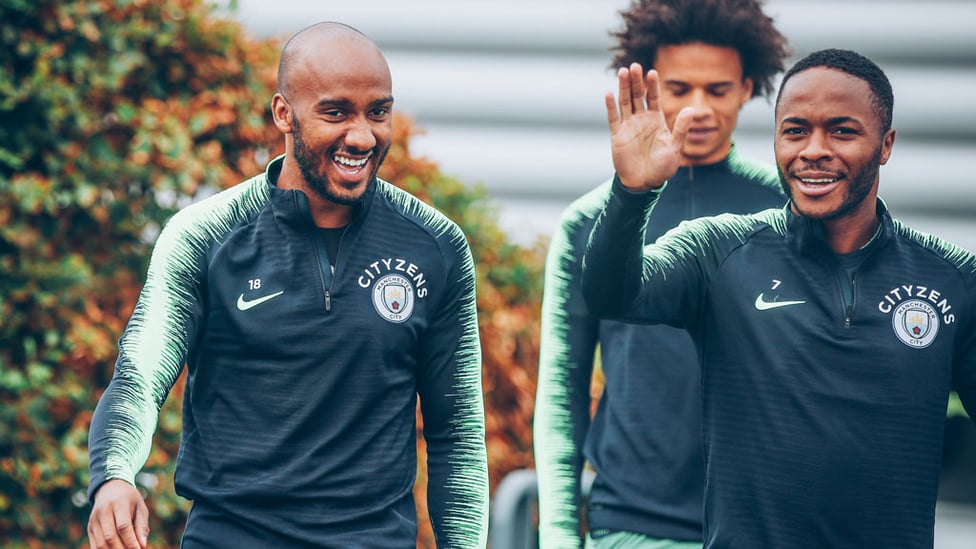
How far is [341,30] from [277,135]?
6.86 ft

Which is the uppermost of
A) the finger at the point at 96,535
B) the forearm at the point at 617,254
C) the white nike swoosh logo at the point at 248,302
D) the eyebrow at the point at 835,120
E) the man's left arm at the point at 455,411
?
the eyebrow at the point at 835,120

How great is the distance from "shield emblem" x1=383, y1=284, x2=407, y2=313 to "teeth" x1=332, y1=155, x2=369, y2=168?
12.3 inches

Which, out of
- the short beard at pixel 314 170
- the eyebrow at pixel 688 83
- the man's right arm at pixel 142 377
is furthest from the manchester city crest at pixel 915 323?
the man's right arm at pixel 142 377

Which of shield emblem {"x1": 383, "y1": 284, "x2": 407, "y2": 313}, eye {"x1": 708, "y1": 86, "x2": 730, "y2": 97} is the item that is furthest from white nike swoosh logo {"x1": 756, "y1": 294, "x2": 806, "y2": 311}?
eye {"x1": 708, "y1": 86, "x2": 730, "y2": 97}

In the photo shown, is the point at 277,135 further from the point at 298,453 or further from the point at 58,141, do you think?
the point at 298,453

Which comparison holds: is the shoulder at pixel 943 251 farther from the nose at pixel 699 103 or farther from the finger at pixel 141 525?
the finger at pixel 141 525

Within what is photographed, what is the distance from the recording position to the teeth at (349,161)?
3.65 meters

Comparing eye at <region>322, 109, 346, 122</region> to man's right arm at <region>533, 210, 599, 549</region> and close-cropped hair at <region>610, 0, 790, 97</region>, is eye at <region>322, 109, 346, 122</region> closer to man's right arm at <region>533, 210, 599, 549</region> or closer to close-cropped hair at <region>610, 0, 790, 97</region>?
man's right arm at <region>533, 210, 599, 549</region>

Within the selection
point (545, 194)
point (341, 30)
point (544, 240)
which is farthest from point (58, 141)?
point (545, 194)

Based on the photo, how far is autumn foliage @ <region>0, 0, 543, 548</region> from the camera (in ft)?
16.6

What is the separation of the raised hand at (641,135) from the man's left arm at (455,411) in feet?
1.97

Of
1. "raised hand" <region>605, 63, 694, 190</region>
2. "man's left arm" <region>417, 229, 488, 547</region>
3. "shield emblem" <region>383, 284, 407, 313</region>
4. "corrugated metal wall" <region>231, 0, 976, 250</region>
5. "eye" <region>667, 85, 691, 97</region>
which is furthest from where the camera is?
"corrugated metal wall" <region>231, 0, 976, 250</region>

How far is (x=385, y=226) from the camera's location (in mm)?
3758

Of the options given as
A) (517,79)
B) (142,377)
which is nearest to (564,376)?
(142,377)
